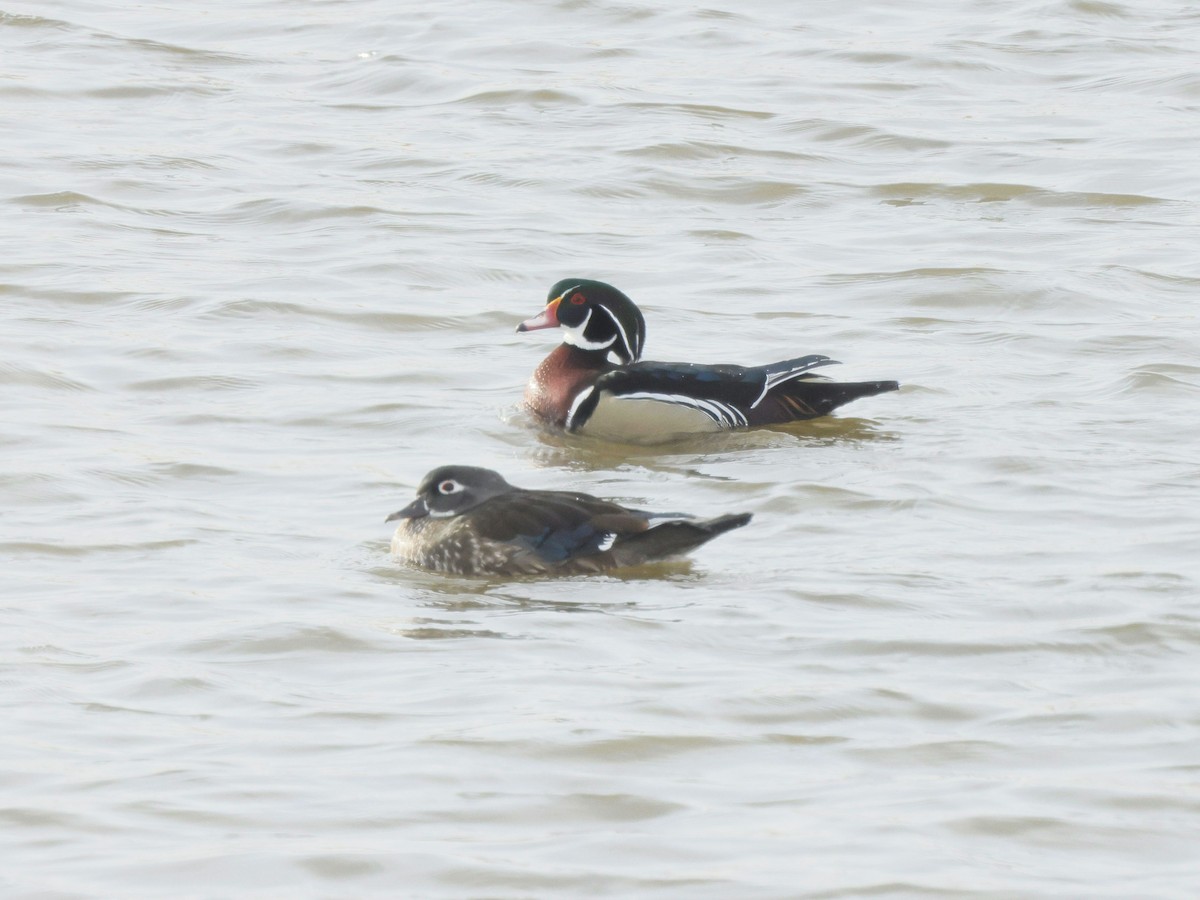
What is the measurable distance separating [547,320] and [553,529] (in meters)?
3.60

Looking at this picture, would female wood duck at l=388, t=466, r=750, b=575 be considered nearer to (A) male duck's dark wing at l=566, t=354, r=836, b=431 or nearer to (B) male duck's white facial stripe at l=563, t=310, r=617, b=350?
(A) male duck's dark wing at l=566, t=354, r=836, b=431

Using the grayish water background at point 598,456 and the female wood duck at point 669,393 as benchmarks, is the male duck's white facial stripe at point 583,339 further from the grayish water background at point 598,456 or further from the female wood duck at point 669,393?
the grayish water background at point 598,456

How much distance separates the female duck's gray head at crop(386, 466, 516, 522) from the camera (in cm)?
921

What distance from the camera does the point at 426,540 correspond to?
908cm

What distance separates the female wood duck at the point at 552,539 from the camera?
897 cm

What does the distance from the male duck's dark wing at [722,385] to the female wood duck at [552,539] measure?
264 centimetres

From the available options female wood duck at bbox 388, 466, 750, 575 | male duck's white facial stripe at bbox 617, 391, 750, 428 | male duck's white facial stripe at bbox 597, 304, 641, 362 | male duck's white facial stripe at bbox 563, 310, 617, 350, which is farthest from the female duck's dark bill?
female wood duck at bbox 388, 466, 750, 575

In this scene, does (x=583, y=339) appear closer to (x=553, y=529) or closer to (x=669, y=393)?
(x=669, y=393)

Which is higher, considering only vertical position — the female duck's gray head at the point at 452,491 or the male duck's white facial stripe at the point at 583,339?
the male duck's white facial stripe at the point at 583,339

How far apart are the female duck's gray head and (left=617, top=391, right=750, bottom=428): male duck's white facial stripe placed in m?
2.30

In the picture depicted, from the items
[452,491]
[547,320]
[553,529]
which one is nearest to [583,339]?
[547,320]

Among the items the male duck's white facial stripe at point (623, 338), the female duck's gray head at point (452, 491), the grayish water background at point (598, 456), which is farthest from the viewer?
the male duck's white facial stripe at point (623, 338)

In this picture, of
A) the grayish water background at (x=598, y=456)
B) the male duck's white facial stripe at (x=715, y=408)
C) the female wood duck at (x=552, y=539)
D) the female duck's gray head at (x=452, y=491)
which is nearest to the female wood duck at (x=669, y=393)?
the male duck's white facial stripe at (x=715, y=408)

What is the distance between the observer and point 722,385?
38.4 ft
